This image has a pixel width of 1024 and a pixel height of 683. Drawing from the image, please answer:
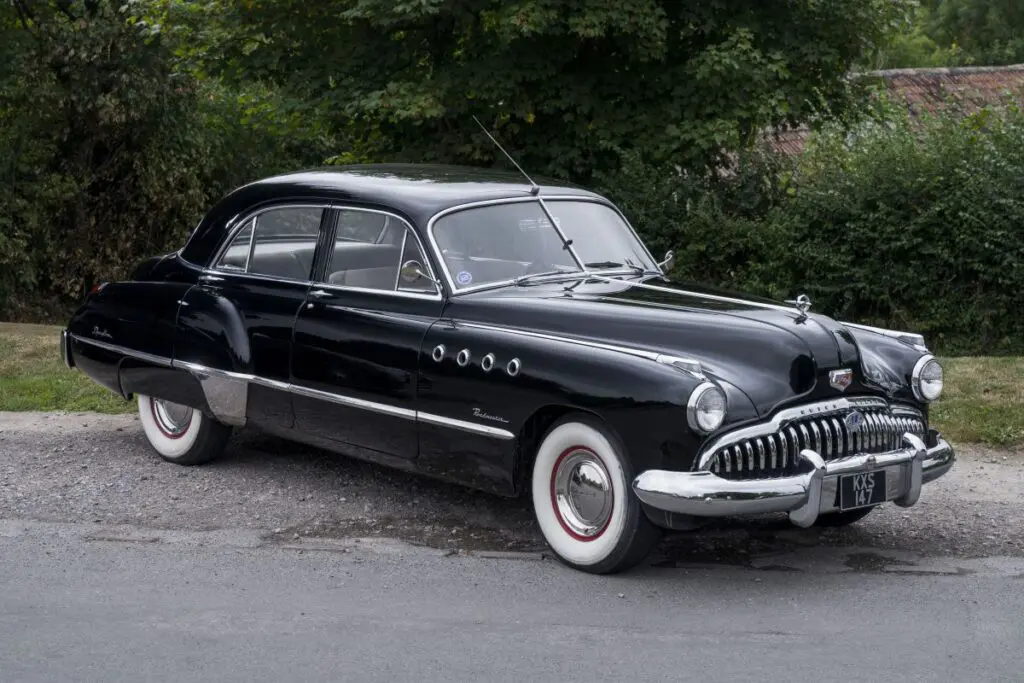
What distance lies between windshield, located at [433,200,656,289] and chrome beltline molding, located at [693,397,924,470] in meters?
1.68

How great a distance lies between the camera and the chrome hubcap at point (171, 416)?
793cm

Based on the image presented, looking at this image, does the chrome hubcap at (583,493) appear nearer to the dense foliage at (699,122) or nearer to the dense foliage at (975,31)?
the dense foliage at (699,122)

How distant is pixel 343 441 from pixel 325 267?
94 cm

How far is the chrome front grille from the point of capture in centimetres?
543

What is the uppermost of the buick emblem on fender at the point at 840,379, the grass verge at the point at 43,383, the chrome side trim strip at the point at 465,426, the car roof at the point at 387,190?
the car roof at the point at 387,190

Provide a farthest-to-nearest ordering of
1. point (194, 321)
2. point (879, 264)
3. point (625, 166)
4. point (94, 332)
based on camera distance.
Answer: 1. point (625, 166)
2. point (879, 264)
3. point (94, 332)
4. point (194, 321)

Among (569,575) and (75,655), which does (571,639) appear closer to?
(569,575)

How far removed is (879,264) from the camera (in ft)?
40.3

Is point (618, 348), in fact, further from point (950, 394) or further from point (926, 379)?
point (950, 394)

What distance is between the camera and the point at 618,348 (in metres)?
5.81

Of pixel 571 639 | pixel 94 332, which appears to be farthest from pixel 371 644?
pixel 94 332

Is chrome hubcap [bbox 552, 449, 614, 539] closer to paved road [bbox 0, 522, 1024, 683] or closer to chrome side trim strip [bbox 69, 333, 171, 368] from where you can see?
paved road [bbox 0, 522, 1024, 683]

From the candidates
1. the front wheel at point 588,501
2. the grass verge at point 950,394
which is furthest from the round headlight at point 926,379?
the grass verge at point 950,394

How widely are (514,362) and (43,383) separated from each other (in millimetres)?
5992
